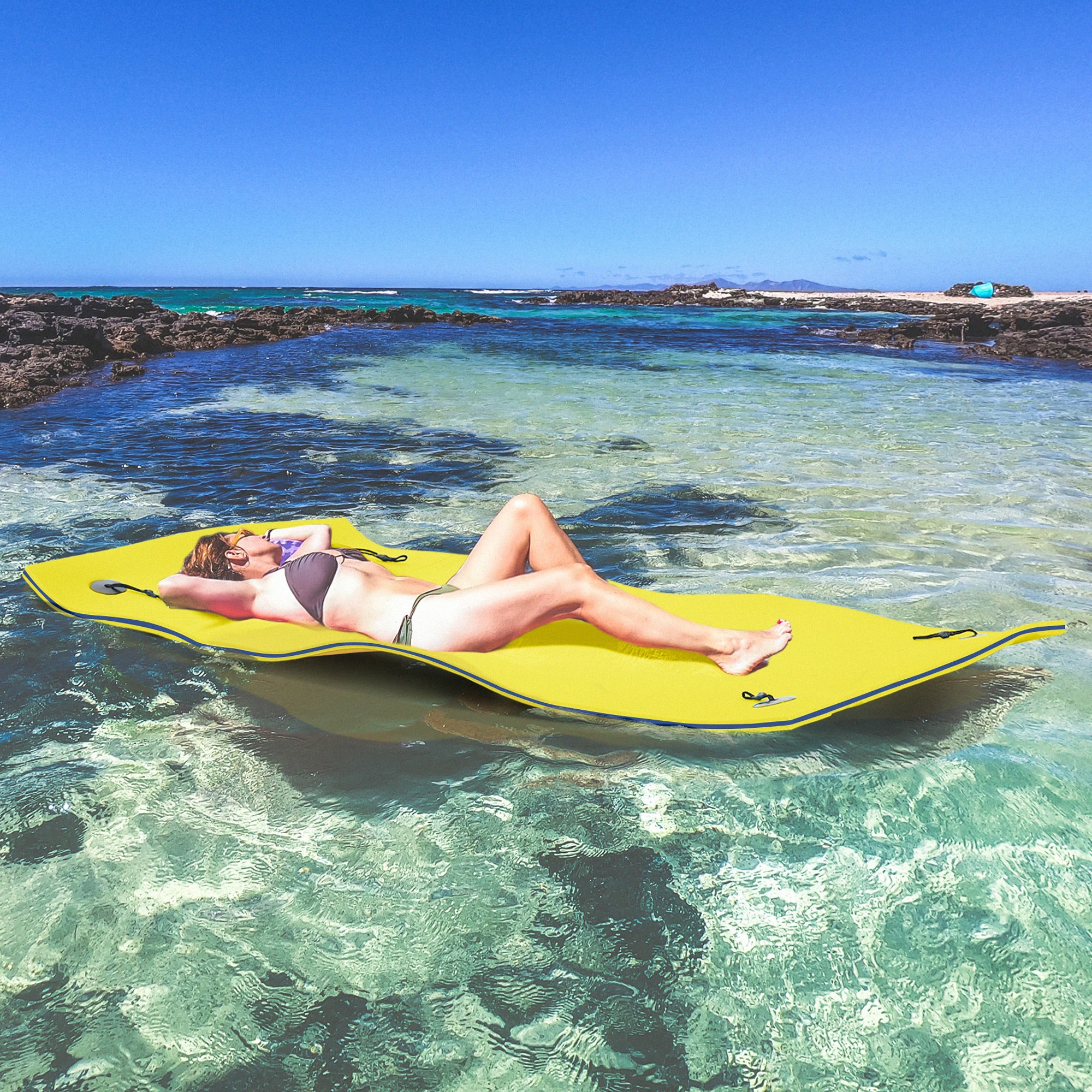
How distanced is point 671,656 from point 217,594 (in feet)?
7.99

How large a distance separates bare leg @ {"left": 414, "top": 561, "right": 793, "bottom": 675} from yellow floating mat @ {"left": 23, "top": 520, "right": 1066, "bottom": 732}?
9 centimetres

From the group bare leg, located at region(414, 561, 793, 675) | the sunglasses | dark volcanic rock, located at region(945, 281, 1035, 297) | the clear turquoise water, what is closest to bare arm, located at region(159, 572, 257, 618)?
the sunglasses

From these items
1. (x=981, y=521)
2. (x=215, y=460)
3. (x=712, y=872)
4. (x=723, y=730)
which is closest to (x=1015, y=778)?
(x=723, y=730)

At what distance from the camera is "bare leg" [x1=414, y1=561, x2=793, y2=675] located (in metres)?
3.68

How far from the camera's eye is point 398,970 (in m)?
2.27

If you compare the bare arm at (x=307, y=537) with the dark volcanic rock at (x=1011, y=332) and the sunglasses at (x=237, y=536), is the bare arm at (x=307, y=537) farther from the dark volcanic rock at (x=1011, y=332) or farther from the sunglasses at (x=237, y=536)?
the dark volcanic rock at (x=1011, y=332)

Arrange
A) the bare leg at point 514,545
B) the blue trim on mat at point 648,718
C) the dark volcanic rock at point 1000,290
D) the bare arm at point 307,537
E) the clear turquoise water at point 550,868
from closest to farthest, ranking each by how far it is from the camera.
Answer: the clear turquoise water at point 550,868 < the blue trim on mat at point 648,718 < the bare leg at point 514,545 < the bare arm at point 307,537 < the dark volcanic rock at point 1000,290

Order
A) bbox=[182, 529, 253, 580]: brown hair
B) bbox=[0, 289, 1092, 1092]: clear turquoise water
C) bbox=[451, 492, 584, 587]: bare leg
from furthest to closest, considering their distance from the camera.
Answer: bbox=[182, 529, 253, 580]: brown hair, bbox=[451, 492, 584, 587]: bare leg, bbox=[0, 289, 1092, 1092]: clear turquoise water

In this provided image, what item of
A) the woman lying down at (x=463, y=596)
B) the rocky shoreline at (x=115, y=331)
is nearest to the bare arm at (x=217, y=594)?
the woman lying down at (x=463, y=596)

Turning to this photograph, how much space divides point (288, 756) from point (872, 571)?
4.17m

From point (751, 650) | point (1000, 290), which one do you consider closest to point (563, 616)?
point (751, 650)

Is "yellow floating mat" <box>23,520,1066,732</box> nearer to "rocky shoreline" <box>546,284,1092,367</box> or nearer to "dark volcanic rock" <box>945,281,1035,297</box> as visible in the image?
"rocky shoreline" <box>546,284,1092,367</box>

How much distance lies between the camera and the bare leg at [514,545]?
4.07 m

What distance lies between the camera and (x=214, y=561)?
419 centimetres
